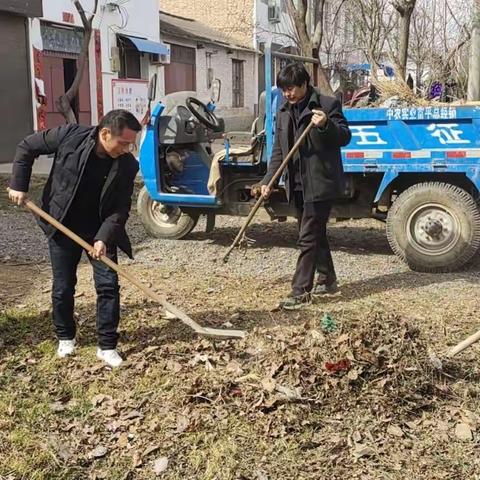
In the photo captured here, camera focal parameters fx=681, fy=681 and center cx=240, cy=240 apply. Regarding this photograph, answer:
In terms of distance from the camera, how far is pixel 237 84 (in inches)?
1133

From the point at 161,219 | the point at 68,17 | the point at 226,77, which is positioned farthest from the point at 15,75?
the point at 226,77

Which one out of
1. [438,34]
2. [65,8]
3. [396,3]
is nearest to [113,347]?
[396,3]

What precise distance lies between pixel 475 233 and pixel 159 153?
3.31 metres

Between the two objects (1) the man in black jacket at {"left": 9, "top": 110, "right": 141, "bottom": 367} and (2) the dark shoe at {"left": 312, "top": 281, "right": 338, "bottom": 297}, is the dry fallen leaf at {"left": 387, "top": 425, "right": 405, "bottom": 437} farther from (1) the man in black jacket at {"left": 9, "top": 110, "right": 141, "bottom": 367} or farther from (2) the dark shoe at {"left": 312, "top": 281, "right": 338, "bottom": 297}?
(2) the dark shoe at {"left": 312, "top": 281, "right": 338, "bottom": 297}

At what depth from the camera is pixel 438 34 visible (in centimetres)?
1888

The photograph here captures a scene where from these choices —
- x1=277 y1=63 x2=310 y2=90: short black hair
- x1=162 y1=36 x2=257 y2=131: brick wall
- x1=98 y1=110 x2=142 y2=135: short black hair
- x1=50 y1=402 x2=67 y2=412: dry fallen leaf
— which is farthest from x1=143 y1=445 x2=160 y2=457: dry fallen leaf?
x1=162 y1=36 x2=257 y2=131: brick wall

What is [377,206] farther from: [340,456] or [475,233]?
[340,456]

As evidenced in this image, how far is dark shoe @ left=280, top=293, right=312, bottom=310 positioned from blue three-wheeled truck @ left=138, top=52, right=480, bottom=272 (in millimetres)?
1319

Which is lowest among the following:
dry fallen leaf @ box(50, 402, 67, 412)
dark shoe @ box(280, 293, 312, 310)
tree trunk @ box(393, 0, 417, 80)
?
dry fallen leaf @ box(50, 402, 67, 412)

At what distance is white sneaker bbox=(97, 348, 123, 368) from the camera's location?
4172 millimetres

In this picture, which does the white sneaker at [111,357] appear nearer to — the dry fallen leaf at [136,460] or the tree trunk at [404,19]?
the dry fallen leaf at [136,460]

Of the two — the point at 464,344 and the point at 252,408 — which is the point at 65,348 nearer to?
the point at 252,408

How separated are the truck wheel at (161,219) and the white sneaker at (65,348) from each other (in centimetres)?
343

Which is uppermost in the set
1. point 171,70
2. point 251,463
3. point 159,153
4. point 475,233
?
point 171,70
